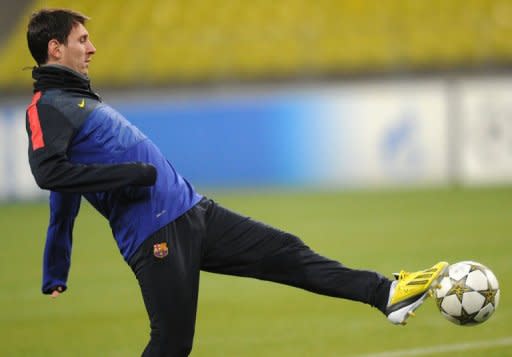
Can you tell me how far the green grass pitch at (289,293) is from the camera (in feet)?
24.3

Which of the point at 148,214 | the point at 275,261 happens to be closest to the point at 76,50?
the point at 148,214

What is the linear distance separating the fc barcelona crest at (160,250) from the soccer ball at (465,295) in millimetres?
1517

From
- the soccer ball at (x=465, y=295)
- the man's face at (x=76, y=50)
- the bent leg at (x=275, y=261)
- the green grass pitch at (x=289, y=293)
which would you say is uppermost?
the man's face at (x=76, y=50)

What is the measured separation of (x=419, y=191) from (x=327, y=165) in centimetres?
231

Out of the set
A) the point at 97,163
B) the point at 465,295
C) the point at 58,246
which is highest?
the point at 97,163

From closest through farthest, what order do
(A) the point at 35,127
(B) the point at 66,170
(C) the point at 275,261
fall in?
(B) the point at 66,170, (A) the point at 35,127, (C) the point at 275,261

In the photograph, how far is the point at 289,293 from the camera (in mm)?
10031

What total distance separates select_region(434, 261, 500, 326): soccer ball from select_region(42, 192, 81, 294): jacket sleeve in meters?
2.07

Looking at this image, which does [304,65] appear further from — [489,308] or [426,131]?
[489,308]

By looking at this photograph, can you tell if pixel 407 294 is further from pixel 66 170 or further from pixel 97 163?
pixel 66 170

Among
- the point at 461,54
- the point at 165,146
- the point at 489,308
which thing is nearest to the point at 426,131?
the point at 461,54

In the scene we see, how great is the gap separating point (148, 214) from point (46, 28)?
1110mm

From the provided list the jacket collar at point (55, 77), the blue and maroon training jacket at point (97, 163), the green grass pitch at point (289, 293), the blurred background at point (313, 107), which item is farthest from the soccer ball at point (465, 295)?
the blurred background at point (313, 107)

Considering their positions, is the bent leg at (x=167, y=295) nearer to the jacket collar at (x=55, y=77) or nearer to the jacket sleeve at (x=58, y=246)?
the jacket sleeve at (x=58, y=246)
